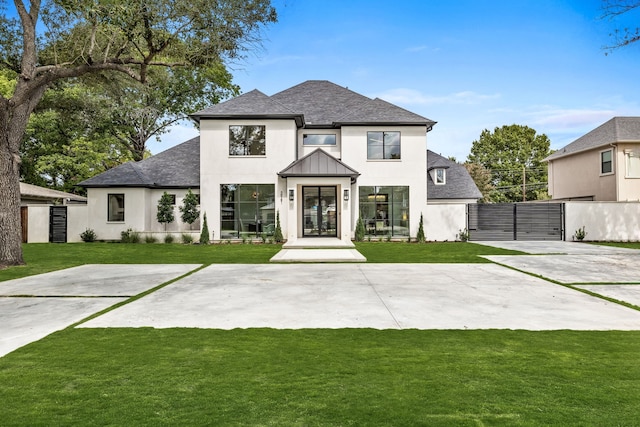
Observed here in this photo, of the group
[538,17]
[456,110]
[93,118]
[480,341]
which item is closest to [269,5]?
[480,341]

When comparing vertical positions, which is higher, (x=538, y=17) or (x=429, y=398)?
(x=538, y=17)

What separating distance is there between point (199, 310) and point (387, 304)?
315 centimetres

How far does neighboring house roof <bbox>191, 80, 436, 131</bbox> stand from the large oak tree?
23.2 feet

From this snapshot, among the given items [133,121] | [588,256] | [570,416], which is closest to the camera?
[570,416]

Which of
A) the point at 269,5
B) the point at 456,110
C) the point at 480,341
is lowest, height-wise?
the point at 480,341

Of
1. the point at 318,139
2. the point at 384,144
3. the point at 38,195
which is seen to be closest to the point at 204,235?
the point at 318,139

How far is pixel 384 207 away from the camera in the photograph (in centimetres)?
2111

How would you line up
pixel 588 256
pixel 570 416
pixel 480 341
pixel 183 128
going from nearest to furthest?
1. pixel 570 416
2. pixel 480 341
3. pixel 588 256
4. pixel 183 128

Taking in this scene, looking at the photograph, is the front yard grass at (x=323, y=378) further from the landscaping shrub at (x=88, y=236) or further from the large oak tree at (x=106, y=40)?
the landscaping shrub at (x=88, y=236)

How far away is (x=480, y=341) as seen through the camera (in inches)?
179

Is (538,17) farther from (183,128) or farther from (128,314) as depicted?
(183,128)

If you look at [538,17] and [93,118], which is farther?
[93,118]

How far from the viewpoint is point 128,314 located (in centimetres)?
591

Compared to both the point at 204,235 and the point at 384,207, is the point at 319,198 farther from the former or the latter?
the point at 204,235
